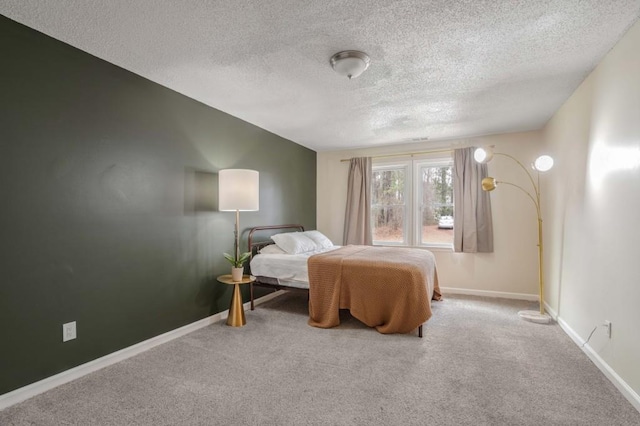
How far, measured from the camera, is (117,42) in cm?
218

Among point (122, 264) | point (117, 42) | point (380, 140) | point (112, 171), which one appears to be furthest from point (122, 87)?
point (380, 140)

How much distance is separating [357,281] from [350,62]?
6.76 ft

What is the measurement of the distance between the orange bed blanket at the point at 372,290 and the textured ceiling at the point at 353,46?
1.71 meters

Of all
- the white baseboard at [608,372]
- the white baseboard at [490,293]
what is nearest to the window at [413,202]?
the white baseboard at [490,293]

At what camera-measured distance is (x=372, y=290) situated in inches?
123

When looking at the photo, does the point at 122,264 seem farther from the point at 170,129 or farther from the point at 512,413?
the point at 512,413

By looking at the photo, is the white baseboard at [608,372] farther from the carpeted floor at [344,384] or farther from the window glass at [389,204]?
the window glass at [389,204]

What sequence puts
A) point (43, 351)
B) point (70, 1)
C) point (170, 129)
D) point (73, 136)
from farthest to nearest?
1. point (170, 129)
2. point (73, 136)
3. point (43, 351)
4. point (70, 1)

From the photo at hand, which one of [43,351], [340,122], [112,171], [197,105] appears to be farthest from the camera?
[340,122]

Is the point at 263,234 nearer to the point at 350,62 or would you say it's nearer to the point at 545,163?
the point at 350,62

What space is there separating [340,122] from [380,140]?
1161 mm

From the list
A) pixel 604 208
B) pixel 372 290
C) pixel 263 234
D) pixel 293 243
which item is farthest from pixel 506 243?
pixel 263 234

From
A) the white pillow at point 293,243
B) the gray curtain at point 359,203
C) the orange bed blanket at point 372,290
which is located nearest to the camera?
the orange bed blanket at point 372,290

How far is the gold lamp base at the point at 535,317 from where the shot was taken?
336 centimetres
